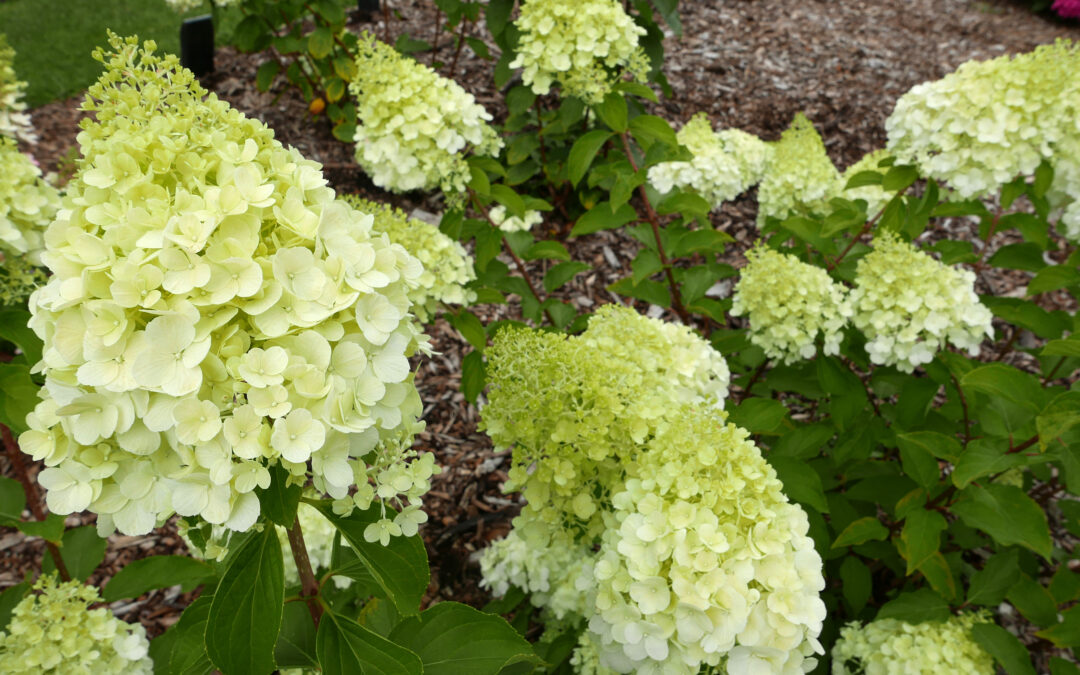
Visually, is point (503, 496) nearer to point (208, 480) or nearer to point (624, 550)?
point (624, 550)

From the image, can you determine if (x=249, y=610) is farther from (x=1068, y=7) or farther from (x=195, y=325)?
(x=1068, y=7)

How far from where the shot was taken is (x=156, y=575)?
1.80m

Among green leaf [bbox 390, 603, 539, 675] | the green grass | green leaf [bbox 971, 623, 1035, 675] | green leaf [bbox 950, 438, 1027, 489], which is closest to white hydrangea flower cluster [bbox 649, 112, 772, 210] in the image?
green leaf [bbox 950, 438, 1027, 489]

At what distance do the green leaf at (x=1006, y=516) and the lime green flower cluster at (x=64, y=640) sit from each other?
7.32 ft

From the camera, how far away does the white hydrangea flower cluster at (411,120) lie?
2205 millimetres

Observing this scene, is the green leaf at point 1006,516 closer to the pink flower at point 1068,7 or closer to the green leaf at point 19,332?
the green leaf at point 19,332

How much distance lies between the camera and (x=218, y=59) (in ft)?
18.5

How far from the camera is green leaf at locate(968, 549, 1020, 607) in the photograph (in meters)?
2.01

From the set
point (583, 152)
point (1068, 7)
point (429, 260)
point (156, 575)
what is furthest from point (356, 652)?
point (1068, 7)

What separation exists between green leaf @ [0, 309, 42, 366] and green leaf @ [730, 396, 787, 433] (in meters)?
1.78

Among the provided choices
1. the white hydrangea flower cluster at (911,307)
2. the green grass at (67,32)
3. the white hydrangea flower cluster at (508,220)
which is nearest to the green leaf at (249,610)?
the white hydrangea flower cluster at (911,307)

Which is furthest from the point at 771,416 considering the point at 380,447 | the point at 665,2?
the point at 665,2

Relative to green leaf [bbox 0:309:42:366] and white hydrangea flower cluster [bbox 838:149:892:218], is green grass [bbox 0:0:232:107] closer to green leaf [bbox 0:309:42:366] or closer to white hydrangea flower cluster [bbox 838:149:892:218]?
green leaf [bbox 0:309:42:366]

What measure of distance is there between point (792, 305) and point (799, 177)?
1.44m
